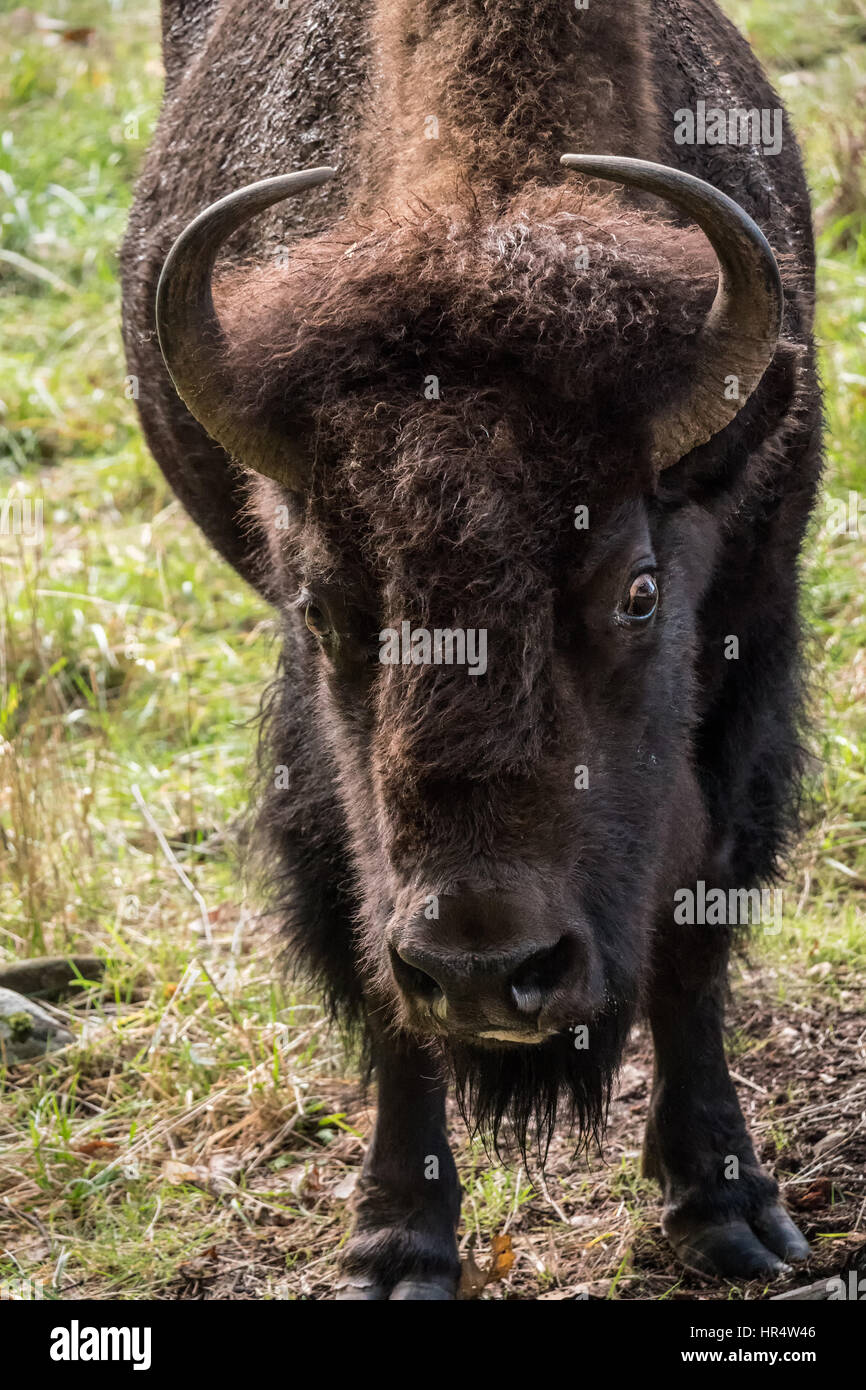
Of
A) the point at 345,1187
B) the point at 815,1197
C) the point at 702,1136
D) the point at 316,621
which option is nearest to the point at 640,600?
the point at 316,621

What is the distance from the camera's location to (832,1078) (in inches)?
192

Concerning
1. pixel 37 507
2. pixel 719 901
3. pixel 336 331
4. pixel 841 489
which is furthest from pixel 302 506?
pixel 37 507

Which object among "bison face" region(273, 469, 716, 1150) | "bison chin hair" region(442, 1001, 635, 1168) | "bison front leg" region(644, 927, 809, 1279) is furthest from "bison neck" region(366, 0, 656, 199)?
"bison front leg" region(644, 927, 809, 1279)

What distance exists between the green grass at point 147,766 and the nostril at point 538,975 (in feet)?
5.80

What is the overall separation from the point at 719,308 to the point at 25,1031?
327 cm

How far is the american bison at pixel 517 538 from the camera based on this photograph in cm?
310

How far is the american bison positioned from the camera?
310cm

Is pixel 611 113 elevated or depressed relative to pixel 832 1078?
elevated

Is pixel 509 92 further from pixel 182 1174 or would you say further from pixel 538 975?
pixel 182 1174

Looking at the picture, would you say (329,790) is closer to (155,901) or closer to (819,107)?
(155,901)

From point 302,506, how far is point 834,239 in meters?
6.18

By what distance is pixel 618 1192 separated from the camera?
4672mm

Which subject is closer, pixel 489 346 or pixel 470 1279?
pixel 489 346

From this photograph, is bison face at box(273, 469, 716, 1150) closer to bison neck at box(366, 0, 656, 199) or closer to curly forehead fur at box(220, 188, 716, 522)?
curly forehead fur at box(220, 188, 716, 522)
